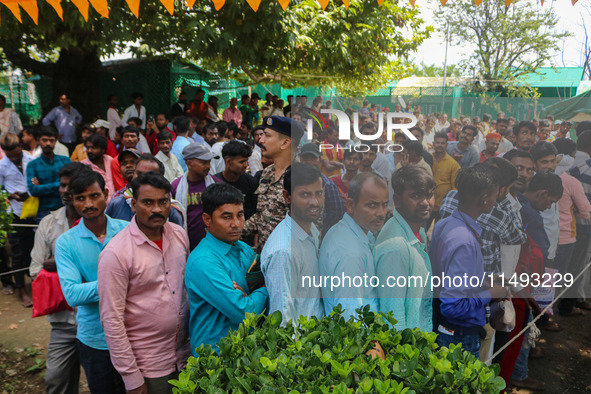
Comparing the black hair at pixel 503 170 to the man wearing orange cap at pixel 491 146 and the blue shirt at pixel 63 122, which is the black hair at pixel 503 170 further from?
the blue shirt at pixel 63 122

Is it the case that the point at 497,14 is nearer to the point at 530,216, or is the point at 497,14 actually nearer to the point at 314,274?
the point at 530,216

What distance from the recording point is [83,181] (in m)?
2.90

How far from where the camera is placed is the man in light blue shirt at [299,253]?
85.4 inches

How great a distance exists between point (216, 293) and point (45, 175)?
13.2 feet

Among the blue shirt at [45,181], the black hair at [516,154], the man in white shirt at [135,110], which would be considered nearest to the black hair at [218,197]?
the black hair at [516,154]

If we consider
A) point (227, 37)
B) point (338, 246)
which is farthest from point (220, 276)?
point (227, 37)

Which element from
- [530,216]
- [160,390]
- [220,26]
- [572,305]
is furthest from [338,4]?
[160,390]

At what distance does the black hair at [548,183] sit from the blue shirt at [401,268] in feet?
2.58

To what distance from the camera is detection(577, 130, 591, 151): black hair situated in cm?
274

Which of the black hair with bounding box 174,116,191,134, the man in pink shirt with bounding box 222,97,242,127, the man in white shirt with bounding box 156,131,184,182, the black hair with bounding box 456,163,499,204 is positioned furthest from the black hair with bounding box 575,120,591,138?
the man in pink shirt with bounding box 222,97,242,127

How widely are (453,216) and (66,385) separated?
2.57 metres

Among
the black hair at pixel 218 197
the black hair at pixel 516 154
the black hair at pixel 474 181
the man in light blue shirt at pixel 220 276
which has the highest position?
the black hair at pixel 516 154

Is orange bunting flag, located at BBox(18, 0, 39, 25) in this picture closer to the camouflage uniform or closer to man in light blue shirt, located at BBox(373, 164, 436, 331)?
the camouflage uniform

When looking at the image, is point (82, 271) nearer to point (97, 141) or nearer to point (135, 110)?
point (97, 141)
